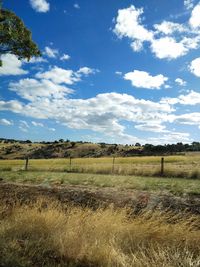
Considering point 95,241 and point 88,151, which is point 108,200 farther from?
point 88,151

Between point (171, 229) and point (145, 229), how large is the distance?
1.82 feet

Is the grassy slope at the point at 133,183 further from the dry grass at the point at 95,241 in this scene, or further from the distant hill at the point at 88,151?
the distant hill at the point at 88,151

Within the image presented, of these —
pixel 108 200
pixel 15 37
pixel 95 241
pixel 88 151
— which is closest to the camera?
pixel 95 241

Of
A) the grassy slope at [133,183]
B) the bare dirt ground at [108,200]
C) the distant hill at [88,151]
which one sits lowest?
the bare dirt ground at [108,200]

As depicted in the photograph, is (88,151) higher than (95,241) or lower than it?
higher

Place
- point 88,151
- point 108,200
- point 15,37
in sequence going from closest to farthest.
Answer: point 108,200 → point 15,37 → point 88,151

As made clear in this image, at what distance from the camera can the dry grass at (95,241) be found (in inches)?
264

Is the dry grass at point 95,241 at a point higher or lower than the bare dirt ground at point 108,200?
lower

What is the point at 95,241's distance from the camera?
753 centimetres

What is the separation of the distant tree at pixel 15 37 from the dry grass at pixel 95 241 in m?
11.2

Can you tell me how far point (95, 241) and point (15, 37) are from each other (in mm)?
13299

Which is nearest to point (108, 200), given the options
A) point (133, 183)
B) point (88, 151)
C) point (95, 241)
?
point (95, 241)

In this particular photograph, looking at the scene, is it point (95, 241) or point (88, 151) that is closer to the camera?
point (95, 241)

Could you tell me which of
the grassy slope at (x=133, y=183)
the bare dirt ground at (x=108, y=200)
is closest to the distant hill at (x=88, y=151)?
the grassy slope at (x=133, y=183)
